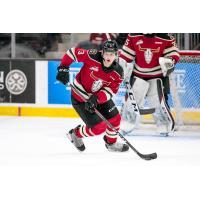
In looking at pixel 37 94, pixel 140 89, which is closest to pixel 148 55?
pixel 140 89

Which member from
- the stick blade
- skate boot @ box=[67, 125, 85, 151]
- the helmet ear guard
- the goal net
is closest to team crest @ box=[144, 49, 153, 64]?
the goal net

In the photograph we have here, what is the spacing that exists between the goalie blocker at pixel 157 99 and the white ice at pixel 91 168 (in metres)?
0.10

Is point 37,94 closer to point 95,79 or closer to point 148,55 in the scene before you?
point 148,55

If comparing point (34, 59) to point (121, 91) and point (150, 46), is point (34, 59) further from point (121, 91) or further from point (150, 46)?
point (150, 46)

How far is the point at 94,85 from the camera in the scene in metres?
4.86

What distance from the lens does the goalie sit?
5.77 metres

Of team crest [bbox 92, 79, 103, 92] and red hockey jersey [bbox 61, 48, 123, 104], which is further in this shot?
team crest [bbox 92, 79, 103, 92]

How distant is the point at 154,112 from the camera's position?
6.00 meters

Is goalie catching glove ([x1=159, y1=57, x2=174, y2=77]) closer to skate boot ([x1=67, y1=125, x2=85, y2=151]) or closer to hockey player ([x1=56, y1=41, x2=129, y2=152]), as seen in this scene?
hockey player ([x1=56, y1=41, x2=129, y2=152])

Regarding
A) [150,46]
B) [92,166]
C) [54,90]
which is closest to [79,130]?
[92,166]

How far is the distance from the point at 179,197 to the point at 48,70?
143 inches

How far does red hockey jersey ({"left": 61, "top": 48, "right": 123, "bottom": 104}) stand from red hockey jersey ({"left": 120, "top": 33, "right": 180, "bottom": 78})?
3.27 ft
